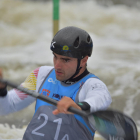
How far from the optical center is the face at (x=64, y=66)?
1.81 m

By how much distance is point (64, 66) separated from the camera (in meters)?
1.81

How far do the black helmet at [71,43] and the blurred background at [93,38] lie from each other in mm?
2640

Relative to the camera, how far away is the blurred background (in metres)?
5.93

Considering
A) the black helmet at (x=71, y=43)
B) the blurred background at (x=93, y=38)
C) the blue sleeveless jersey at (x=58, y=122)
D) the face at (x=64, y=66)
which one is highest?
the black helmet at (x=71, y=43)

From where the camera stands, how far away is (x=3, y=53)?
9062 millimetres

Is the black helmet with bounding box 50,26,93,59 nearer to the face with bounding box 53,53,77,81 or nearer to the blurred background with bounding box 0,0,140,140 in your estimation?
the face with bounding box 53,53,77,81

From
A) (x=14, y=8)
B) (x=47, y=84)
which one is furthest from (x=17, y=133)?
(x=14, y=8)

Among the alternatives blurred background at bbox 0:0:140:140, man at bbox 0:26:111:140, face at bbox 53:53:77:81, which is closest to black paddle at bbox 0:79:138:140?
man at bbox 0:26:111:140

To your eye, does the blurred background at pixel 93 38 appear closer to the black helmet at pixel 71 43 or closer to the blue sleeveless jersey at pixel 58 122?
the blue sleeveless jersey at pixel 58 122

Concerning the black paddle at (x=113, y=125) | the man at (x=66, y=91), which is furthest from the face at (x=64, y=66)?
the black paddle at (x=113, y=125)

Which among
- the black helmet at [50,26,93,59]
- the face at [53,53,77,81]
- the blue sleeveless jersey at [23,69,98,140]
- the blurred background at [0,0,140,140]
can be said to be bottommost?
the blurred background at [0,0,140,140]

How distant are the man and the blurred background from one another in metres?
2.42

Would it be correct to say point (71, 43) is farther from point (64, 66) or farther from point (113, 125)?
point (113, 125)

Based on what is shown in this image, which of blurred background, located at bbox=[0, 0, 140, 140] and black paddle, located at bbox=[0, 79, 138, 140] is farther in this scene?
blurred background, located at bbox=[0, 0, 140, 140]
